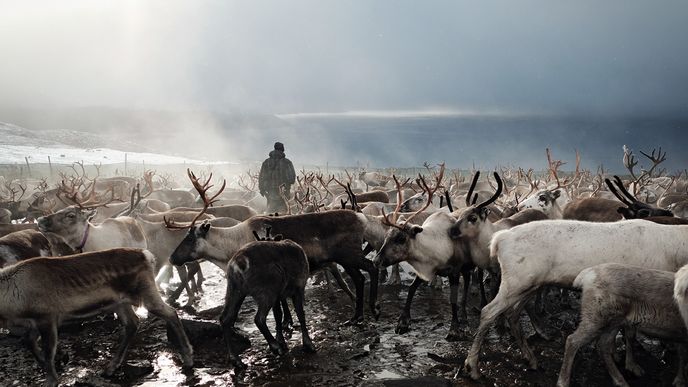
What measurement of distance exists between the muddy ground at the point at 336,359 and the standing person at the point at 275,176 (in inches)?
206

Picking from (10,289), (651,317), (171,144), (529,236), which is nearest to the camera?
(651,317)

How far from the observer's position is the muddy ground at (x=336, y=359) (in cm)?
517

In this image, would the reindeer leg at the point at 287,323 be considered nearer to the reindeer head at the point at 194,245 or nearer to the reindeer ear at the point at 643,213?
the reindeer head at the point at 194,245

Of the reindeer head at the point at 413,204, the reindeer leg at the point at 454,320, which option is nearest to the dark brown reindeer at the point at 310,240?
the reindeer leg at the point at 454,320

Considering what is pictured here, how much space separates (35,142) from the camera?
91.9 meters

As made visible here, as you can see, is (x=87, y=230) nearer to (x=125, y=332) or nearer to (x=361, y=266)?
(x=125, y=332)

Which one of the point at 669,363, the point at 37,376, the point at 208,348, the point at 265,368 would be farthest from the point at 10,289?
the point at 669,363

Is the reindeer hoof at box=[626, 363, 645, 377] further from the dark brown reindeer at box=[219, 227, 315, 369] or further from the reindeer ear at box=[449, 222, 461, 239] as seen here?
the dark brown reindeer at box=[219, 227, 315, 369]

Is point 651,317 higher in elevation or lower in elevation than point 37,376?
higher

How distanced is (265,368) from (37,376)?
2.31 metres

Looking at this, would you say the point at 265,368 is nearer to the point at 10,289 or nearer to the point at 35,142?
the point at 10,289

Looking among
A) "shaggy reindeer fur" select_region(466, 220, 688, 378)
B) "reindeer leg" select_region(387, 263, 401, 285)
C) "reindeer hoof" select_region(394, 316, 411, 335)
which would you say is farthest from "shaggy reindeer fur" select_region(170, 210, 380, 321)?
"shaggy reindeer fur" select_region(466, 220, 688, 378)

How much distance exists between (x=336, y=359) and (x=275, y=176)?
6.97m

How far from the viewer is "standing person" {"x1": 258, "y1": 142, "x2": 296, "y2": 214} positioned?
39.9ft
